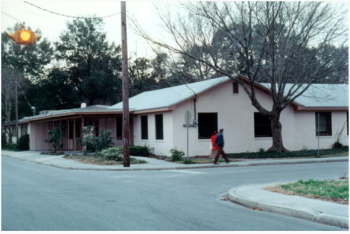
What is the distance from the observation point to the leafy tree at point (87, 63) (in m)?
56.0

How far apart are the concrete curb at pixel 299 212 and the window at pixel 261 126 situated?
56.8ft

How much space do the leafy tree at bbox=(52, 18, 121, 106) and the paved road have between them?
41655 mm

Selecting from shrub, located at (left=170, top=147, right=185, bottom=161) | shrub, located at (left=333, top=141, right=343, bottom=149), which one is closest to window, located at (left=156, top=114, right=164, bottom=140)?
shrub, located at (left=170, top=147, right=185, bottom=161)

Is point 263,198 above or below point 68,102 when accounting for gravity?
below

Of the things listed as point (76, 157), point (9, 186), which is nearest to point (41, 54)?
point (76, 157)

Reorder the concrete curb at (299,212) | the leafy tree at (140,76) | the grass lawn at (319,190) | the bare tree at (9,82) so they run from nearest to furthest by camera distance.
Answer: the concrete curb at (299,212) → the grass lawn at (319,190) → the bare tree at (9,82) → the leafy tree at (140,76)

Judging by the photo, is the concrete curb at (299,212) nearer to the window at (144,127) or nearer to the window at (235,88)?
the window at (235,88)

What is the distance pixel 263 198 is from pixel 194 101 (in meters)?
15.8

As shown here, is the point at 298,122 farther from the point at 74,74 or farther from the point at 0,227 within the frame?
the point at 74,74

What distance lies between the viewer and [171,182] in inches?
555

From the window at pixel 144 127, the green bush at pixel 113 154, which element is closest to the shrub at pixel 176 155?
the green bush at pixel 113 154

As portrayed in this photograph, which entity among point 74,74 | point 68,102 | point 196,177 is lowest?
point 196,177

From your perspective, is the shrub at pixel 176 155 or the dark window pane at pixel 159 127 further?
the dark window pane at pixel 159 127

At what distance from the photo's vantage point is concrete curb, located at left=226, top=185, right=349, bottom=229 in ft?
24.4
